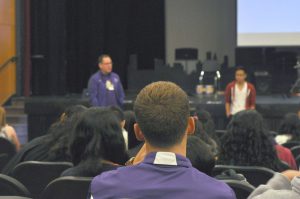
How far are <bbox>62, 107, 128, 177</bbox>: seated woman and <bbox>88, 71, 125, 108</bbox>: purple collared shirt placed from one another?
17.6 feet

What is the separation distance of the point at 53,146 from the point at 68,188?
105 centimetres

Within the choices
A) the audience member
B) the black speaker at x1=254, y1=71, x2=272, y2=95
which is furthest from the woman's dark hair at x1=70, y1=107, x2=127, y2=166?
the black speaker at x1=254, y1=71, x2=272, y2=95

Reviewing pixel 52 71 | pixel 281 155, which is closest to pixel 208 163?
pixel 281 155

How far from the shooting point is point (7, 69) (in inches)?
461

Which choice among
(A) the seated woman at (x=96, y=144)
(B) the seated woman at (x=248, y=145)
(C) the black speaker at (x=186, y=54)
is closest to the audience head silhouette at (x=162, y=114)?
(A) the seated woman at (x=96, y=144)

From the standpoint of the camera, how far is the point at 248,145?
10.7ft

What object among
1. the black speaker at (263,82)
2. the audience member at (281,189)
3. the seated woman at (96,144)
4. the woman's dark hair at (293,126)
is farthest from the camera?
the black speaker at (263,82)

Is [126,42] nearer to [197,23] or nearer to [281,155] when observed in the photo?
[197,23]

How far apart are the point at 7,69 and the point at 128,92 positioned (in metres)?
2.60

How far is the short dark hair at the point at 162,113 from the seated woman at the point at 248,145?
1.74 meters

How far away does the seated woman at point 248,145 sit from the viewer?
3.20 m

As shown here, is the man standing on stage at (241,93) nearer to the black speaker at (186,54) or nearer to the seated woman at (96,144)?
the black speaker at (186,54)

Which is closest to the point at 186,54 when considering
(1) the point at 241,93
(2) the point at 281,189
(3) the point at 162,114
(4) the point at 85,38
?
(4) the point at 85,38

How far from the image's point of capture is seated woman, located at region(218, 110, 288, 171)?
3.20 m
